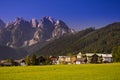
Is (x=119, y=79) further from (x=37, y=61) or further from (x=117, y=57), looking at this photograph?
(x=37, y=61)

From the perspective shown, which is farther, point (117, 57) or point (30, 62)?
point (30, 62)

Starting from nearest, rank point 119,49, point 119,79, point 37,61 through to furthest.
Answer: point 119,79 < point 119,49 < point 37,61

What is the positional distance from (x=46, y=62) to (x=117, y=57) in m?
46.8

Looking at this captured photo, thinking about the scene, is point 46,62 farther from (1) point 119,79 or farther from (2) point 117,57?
(1) point 119,79

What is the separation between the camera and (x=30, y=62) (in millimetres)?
185375

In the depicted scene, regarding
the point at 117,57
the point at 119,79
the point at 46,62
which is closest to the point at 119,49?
the point at 117,57

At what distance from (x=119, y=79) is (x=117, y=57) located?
450ft

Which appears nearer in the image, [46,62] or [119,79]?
[119,79]

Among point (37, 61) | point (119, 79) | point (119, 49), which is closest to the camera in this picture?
point (119, 79)

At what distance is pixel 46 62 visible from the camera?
627 feet

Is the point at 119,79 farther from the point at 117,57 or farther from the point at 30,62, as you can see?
the point at 30,62

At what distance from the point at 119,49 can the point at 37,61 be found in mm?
50855

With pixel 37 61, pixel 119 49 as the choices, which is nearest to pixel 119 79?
pixel 119 49

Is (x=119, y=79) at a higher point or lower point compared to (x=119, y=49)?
lower
